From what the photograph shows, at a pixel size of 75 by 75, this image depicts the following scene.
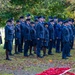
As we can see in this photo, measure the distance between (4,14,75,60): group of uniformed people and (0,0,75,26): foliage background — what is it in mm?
7076

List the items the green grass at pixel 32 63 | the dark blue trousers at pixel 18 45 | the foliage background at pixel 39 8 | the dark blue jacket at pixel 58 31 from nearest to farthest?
the green grass at pixel 32 63 < the dark blue trousers at pixel 18 45 < the dark blue jacket at pixel 58 31 < the foliage background at pixel 39 8

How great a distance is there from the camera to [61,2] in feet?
104

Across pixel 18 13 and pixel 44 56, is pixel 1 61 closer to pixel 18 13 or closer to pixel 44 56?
pixel 44 56

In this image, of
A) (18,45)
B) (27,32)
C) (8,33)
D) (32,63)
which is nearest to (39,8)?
(18,45)

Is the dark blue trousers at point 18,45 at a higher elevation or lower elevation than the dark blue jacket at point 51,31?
lower

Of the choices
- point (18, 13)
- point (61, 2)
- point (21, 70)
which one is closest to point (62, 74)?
point (21, 70)

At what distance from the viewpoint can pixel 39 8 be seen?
102 ft

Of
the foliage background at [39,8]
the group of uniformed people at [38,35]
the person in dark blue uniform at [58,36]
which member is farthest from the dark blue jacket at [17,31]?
the foliage background at [39,8]

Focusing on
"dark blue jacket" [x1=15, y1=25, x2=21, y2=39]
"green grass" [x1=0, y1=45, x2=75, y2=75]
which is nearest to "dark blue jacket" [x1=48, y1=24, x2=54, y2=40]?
"green grass" [x1=0, y1=45, x2=75, y2=75]

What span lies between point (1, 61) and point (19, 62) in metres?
0.98

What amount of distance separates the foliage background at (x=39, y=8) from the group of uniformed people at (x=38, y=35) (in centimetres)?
708

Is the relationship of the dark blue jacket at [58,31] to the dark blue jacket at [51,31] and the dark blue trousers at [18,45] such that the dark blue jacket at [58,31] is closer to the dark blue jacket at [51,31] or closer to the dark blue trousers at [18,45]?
the dark blue jacket at [51,31]

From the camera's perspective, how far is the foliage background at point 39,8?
1121 inches

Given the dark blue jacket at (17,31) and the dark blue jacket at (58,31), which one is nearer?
the dark blue jacket at (17,31)
